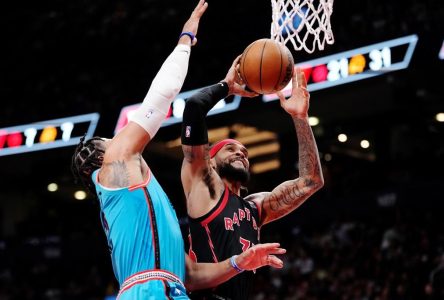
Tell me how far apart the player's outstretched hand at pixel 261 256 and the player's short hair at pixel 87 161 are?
0.84m

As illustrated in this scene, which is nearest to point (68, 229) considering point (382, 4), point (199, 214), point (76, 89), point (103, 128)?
point (76, 89)

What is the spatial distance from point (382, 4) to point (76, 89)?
284 inches

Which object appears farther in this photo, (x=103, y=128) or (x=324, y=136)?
(x=324, y=136)

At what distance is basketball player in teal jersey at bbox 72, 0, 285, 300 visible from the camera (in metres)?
3.44

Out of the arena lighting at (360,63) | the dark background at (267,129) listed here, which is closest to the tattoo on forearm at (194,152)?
the dark background at (267,129)

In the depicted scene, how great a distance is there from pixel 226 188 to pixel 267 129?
12473mm

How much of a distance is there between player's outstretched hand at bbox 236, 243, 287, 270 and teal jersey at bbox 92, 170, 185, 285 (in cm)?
31

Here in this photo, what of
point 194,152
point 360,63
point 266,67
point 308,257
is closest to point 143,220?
point 194,152

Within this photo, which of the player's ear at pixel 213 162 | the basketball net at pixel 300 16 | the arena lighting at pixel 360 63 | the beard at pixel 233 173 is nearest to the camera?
the beard at pixel 233 173

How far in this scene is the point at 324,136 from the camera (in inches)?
655

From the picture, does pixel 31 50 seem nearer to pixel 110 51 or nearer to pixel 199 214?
pixel 110 51

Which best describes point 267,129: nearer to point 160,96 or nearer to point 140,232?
point 160,96

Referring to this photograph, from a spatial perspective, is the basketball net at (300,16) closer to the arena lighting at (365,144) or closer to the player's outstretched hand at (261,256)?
the player's outstretched hand at (261,256)

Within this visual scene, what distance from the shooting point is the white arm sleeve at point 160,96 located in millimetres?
3547
